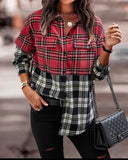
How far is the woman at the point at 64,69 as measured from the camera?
127cm

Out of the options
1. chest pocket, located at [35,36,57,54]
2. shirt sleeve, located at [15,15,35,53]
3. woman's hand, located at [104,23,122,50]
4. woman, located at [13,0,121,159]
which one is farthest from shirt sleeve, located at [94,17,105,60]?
shirt sleeve, located at [15,15,35,53]

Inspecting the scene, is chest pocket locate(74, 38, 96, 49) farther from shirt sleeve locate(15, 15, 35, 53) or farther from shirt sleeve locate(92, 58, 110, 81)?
shirt sleeve locate(15, 15, 35, 53)

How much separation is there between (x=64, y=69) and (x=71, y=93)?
0.43 ft

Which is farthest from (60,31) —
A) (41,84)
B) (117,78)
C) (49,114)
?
A: (117,78)

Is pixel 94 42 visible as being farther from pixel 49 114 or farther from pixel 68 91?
pixel 49 114

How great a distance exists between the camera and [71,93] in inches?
51.2

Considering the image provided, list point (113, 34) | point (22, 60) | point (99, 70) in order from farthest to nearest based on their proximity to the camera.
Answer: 1. point (22, 60)
2. point (99, 70)
3. point (113, 34)

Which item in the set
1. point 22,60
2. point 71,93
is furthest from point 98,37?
point 22,60

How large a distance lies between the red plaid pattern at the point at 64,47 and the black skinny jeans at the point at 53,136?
208 millimetres

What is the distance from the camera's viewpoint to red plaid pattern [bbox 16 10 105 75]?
1.26m

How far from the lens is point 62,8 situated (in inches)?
51.9

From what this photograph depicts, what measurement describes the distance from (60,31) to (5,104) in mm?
2323

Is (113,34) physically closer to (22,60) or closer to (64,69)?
(64,69)

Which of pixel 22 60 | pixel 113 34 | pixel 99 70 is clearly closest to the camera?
pixel 113 34
